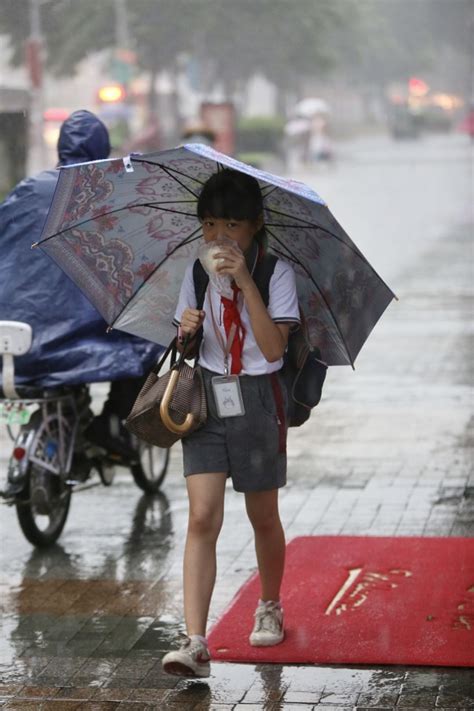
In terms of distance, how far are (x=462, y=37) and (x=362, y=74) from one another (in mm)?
7271

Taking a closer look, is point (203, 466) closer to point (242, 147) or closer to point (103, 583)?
point (103, 583)

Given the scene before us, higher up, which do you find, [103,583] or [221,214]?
[221,214]

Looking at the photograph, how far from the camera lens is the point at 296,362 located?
17.4ft

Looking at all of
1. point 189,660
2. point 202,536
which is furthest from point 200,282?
point 189,660

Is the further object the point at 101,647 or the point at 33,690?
the point at 101,647

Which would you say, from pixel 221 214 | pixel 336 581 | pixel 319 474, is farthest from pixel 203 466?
pixel 319 474

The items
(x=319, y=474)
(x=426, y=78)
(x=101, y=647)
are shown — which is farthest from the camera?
(x=426, y=78)

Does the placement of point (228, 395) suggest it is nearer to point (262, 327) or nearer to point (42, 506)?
point (262, 327)

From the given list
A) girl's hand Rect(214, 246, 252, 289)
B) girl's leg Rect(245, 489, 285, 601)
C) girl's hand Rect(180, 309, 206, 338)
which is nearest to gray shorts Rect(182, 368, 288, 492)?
girl's leg Rect(245, 489, 285, 601)

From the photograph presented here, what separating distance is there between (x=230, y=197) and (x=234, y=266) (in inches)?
9.5

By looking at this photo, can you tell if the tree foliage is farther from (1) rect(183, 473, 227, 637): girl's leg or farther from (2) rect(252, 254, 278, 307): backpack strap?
(1) rect(183, 473, 227, 637): girl's leg

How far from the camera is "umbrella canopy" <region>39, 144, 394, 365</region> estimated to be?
527 cm

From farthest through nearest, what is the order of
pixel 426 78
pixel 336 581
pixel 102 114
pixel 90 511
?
pixel 426 78 < pixel 102 114 < pixel 90 511 < pixel 336 581

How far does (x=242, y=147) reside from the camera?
2026 inches
